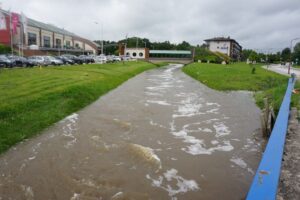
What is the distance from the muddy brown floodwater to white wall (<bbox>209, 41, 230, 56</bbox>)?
13558cm

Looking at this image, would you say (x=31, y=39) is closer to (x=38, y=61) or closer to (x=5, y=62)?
(x=38, y=61)

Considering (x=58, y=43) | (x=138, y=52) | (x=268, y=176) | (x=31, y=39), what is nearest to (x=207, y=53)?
(x=138, y=52)

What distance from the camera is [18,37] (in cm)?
7331

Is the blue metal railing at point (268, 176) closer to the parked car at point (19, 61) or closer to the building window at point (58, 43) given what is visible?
→ the parked car at point (19, 61)

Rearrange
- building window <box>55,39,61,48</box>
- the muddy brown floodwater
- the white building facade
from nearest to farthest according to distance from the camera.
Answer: the muddy brown floodwater, building window <box>55,39,61,48</box>, the white building facade

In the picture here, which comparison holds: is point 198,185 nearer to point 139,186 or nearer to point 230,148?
point 139,186

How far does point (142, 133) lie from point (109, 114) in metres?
4.54

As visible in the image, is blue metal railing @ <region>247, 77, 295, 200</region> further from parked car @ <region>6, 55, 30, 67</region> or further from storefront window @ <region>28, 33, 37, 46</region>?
storefront window @ <region>28, 33, 37, 46</region>

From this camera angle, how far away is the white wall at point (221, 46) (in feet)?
484

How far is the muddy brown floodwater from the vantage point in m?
8.22

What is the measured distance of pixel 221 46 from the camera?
488ft

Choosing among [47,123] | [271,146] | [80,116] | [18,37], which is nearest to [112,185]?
[271,146]

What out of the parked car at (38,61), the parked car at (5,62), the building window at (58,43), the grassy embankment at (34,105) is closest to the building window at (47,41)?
the building window at (58,43)

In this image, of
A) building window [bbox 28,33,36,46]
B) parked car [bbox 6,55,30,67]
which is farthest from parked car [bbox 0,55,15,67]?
building window [bbox 28,33,36,46]
